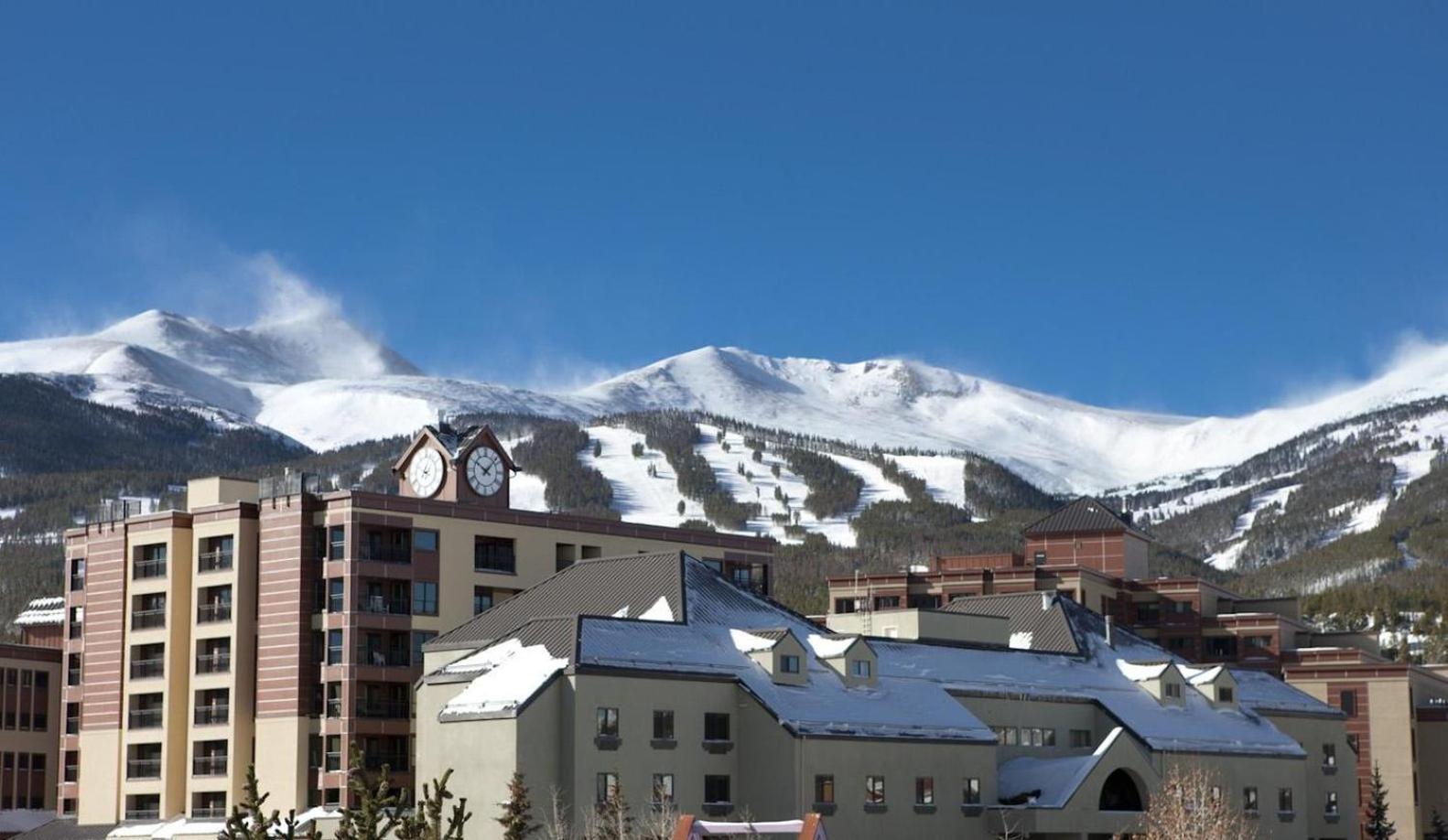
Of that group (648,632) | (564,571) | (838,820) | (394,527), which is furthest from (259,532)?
(838,820)

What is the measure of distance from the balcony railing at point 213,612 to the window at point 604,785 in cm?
3783

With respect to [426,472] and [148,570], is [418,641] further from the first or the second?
[148,570]

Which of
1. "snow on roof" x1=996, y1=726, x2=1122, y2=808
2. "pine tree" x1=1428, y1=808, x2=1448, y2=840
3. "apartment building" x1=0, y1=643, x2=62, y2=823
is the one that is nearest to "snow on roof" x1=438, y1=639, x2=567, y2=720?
"snow on roof" x1=996, y1=726, x2=1122, y2=808

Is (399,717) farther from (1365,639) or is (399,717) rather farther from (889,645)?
(1365,639)

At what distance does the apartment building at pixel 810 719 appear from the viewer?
92750 mm

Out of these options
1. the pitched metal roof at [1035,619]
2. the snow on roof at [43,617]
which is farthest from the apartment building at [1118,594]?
the snow on roof at [43,617]

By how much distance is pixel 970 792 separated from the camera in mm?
103125

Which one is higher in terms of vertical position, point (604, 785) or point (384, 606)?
point (384, 606)

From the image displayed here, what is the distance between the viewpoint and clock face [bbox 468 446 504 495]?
423ft

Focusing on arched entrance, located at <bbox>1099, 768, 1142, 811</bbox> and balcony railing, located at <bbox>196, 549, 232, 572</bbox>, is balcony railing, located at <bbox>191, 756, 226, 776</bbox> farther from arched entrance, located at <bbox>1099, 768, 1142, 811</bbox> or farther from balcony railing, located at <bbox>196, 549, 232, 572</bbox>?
arched entrance, located at <bbox>1099, 768, 1142, 811</bbox>

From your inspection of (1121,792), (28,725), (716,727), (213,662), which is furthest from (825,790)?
(28,725)

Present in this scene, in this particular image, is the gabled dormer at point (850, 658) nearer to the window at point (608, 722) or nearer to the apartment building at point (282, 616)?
the window at point (608, 722)

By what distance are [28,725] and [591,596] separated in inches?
2081

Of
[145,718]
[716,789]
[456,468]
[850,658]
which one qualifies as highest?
[456,468]
